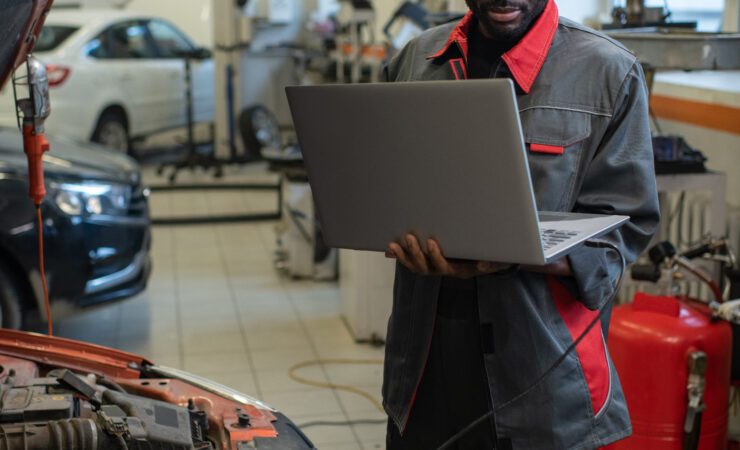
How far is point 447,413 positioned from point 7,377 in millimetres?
866

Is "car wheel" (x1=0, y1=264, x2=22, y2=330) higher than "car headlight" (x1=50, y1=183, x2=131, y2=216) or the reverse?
the reverse

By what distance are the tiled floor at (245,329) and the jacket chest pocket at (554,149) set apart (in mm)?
1908

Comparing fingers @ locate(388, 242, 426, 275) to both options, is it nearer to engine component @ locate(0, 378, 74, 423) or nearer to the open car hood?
the open car hood

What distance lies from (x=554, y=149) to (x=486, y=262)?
268mm

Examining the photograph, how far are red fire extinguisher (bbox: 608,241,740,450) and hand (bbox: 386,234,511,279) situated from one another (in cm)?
124

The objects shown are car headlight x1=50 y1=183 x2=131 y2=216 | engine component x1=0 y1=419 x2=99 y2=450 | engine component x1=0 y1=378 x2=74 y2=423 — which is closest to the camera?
engine component x1=0 y1=419 x2=99 y2=450

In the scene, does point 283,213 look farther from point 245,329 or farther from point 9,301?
point 9,301

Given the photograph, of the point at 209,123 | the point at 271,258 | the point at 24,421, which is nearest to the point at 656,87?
the point at 271,258

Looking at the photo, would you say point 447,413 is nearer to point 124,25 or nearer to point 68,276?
point 68,276

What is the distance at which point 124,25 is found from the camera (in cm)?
829

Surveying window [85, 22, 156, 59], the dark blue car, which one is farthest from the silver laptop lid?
window [85, 22, 156, 59]

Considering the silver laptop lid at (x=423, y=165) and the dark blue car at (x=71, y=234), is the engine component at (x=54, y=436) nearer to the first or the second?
the silver laptop lid at (x=423, y=165)

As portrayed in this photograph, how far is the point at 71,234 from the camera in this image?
3.68 m

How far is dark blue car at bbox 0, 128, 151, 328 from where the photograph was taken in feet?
11.7
